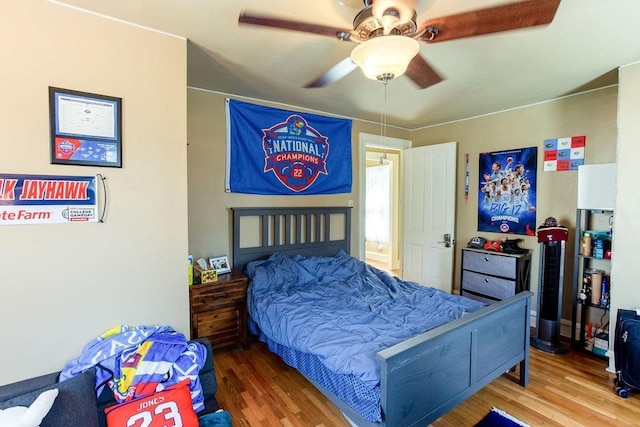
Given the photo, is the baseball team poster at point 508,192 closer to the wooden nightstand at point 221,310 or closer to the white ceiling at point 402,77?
the white ceiling at point 402,77

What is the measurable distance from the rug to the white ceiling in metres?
2.25

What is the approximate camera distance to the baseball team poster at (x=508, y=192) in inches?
142

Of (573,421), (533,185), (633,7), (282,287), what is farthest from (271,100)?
(573,421)

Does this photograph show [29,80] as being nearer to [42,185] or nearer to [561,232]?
[42,185]

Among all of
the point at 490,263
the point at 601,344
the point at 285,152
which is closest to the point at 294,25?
the point at 285,152

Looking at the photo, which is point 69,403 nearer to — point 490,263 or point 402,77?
point 402,77

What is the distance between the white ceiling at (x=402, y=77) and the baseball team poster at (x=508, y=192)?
61 cm

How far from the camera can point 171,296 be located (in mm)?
2113

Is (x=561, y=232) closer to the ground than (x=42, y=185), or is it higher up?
closer to the ground

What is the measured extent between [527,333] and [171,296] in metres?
2.64

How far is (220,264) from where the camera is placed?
10.5ft

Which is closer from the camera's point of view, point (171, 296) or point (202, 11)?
point (202, 11)

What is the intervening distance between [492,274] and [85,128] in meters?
3.92

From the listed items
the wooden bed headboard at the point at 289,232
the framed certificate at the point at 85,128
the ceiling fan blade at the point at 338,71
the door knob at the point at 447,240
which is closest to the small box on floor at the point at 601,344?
the door knob at the point at 447,240
